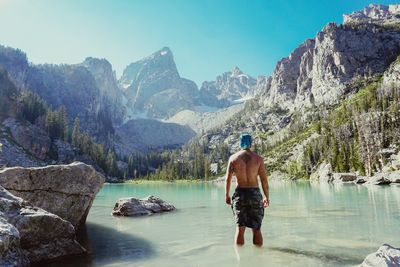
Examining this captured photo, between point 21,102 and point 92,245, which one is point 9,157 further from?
point 92,245

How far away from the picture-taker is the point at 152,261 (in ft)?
37.3

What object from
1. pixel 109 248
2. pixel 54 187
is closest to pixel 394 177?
pixel 54 187

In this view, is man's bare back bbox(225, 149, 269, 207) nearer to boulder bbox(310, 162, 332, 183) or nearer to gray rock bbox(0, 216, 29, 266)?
gray rock bbox(0, 216, 29, 266)

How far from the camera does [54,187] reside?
17.9m

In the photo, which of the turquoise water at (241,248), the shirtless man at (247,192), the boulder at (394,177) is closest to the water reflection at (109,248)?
the turquoise water at (241,248)

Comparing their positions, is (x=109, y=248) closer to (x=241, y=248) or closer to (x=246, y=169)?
(x=241, y=248)

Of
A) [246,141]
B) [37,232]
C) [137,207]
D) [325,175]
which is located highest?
[246,141]

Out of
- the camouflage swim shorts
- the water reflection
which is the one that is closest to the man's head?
the camouflage swim shorts

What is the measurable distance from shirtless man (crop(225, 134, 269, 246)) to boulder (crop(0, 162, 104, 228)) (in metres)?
9.90

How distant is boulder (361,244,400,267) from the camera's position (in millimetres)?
7920

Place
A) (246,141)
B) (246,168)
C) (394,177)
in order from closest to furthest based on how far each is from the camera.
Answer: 1. (246,168)
2. (246,141)
3. (394,177)

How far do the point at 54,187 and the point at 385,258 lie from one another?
606 inches

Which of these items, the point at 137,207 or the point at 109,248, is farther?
the point at 137,207

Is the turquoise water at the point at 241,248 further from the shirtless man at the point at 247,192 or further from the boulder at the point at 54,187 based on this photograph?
the boulder at the point at 54,187
